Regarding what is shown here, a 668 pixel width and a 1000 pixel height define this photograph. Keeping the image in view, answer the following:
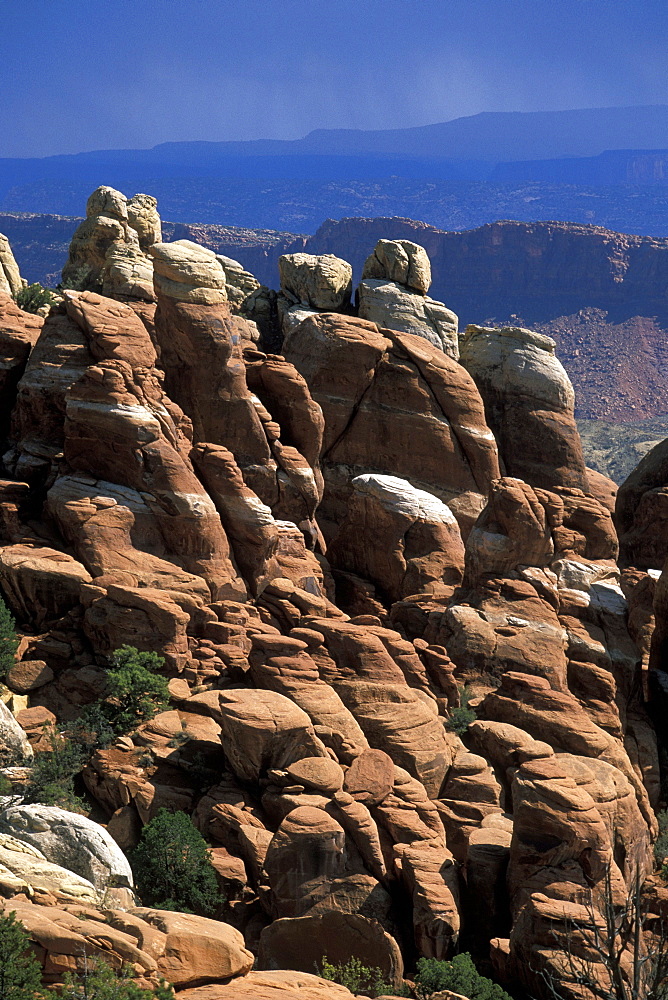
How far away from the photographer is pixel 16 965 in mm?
21703

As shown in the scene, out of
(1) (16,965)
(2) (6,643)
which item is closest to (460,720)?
(2) (6,643)

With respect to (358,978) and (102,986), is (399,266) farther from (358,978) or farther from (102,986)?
(102,986)

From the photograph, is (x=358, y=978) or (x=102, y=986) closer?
(x=102, y=986)

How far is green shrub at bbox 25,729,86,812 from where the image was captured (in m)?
31.3

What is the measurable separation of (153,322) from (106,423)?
12.6 m

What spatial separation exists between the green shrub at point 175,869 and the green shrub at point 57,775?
2.70 m

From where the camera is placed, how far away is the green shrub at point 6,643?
36875 millimetres

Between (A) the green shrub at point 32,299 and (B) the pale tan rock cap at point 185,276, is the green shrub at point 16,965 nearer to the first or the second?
(B) the pale tan rock cap at point 185,276

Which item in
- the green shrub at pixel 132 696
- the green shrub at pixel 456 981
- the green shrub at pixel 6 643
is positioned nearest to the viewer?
the green shrub at pixel 456 981

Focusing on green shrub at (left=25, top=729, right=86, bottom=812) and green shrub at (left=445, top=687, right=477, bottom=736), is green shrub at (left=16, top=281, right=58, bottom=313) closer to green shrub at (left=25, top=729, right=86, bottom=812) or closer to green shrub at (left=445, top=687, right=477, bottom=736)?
green shrub at (left=25, top=729, right=86, bottom=812)

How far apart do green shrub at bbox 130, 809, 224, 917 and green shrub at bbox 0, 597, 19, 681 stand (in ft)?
30.2

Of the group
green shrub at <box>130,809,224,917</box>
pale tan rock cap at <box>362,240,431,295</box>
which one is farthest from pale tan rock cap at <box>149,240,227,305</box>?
green shrub at <box>130,809,224,917</box>

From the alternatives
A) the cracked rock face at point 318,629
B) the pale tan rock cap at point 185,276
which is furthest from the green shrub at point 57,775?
the pale tan rock cap at point 185,276

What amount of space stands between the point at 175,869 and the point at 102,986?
8.24m
